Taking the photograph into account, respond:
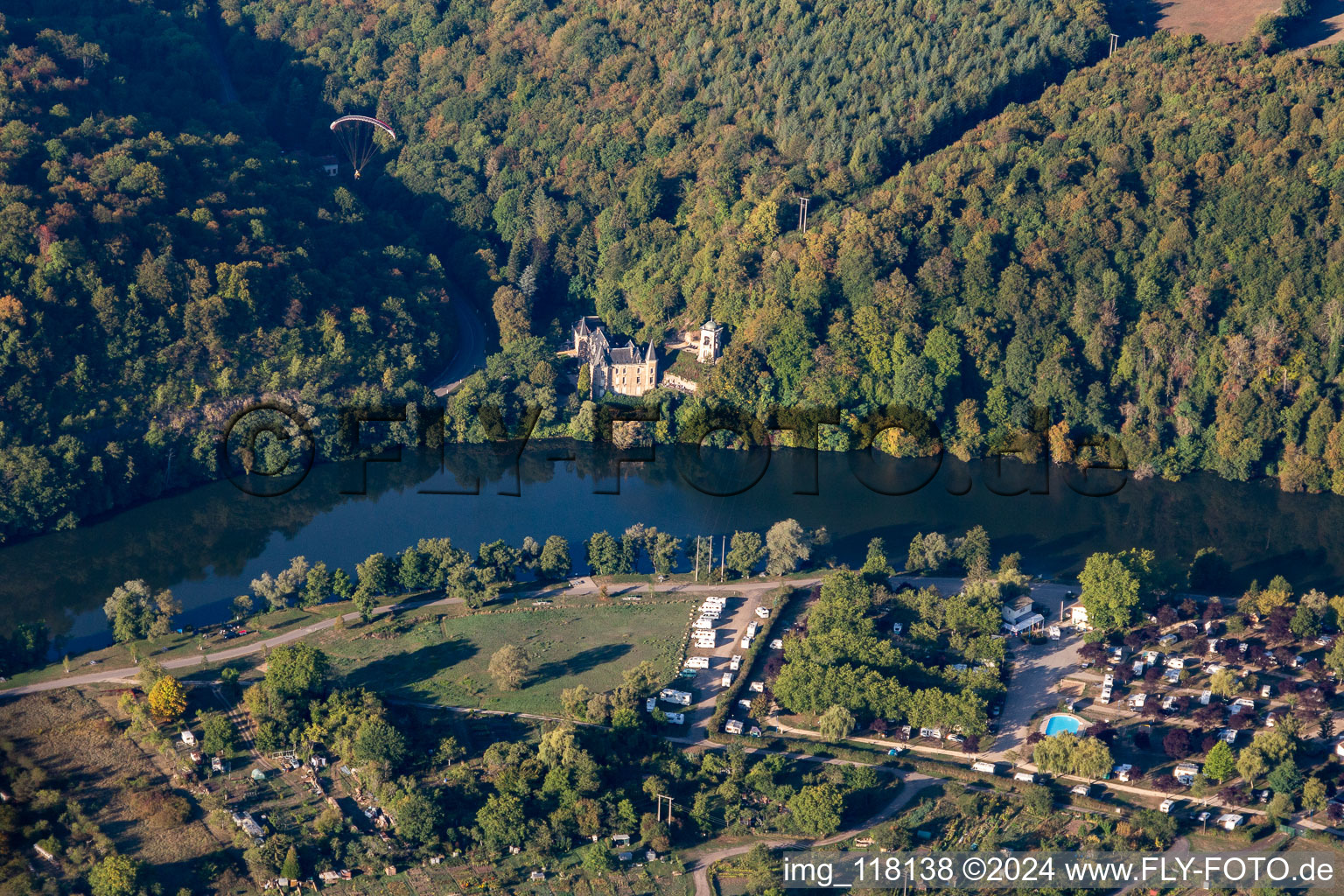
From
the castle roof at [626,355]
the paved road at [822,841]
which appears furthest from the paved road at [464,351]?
the paved road at [822,841]

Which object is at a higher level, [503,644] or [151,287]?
[151,287]

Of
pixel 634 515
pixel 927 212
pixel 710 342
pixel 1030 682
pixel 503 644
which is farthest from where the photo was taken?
pixel 927 212

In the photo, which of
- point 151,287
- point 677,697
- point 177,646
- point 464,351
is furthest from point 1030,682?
point 151,287

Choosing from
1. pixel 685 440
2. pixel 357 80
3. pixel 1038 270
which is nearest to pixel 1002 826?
pixel 685 440

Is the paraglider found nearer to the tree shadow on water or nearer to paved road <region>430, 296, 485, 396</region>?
paved road <region>430, 296, 485, 396</region>

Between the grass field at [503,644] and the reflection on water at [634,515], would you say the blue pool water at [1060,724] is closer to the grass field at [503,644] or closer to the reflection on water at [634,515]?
the grass field at [503,644]

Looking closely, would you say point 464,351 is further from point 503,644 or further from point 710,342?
point 503,644

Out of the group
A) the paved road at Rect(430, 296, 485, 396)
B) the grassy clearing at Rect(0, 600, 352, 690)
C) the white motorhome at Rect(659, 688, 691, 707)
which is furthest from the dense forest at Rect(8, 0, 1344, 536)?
the white motorhome at Rect(659, 688, 691, 707)

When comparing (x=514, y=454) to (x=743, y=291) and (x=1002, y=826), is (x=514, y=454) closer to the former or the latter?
(x=743, y=291)
